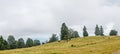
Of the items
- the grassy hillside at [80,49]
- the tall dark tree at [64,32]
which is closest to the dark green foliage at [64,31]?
the tall dark tree at [64,32]

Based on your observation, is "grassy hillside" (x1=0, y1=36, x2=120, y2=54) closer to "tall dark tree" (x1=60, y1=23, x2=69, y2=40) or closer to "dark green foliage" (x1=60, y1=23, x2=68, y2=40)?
"tall dark tree" (x1=60, y1=23, x2=69, y2=40)

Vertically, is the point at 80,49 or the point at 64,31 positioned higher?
the point at 64,31

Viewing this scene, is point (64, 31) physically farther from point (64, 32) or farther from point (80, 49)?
point (80, 49)

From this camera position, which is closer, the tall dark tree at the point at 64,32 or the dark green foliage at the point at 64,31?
the tall dark tree at the point at 64,32

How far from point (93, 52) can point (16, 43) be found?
123456mm

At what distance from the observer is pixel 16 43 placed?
197m

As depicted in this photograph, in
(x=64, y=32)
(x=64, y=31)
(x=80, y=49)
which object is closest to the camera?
(x=80, y=49)

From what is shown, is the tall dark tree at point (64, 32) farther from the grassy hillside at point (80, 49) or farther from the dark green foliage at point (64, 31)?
the grassy hillside at point (80, 49)

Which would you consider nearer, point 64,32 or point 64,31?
point 64,31

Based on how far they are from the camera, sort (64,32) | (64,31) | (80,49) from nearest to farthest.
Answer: (80,49) < (64,31) < (64,32)

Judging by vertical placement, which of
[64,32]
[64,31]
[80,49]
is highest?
[64,31]

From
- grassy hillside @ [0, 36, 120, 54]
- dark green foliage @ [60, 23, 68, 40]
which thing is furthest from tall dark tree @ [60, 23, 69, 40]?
grassy hillside @ [0, 36, 120, 54]

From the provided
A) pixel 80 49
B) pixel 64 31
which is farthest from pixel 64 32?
pixel 80 49

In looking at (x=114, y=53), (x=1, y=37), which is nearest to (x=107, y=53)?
(x=114, y=53)
